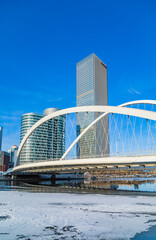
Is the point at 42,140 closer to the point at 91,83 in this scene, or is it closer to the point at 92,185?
the point at 91,83

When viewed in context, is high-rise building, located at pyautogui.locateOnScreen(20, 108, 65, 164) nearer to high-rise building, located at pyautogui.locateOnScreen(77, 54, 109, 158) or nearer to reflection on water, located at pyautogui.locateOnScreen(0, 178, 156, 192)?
high-rise building, located at pyautogui.locateOnScreen(77, 54, 109, 158)

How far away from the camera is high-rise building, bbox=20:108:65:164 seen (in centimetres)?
12169

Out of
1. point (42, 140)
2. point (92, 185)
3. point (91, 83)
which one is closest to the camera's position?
point (92, 185)

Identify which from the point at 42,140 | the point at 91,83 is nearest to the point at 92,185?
the point at 42,140

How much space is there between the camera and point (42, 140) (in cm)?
13050

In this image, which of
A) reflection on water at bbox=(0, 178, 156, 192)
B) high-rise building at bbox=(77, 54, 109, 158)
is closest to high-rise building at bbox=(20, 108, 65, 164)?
high-rise building at bbox=(77, 54, 109, 158)

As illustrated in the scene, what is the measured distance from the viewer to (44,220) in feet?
32.1

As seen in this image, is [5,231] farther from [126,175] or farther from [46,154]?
[46,154]

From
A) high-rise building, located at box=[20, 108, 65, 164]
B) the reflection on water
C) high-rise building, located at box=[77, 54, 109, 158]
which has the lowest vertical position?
the reflection on water

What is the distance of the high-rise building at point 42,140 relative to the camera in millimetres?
121688

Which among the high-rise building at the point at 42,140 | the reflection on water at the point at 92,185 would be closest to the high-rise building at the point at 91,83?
the high-rise building at the point at 42,140

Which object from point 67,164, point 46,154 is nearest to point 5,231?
point 67,164

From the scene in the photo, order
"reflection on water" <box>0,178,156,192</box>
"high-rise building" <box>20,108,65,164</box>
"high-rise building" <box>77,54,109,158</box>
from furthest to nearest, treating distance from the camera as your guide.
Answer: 1. "high-rise building" <box>77,54,109,158</box>
2. "high-rise building" <box>20,108,65,164</box>
3. "reflection on water" <box>0,178,156,192</box>

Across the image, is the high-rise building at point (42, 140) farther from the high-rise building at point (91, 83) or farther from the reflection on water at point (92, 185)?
the reflection on water at point (92, 185)
